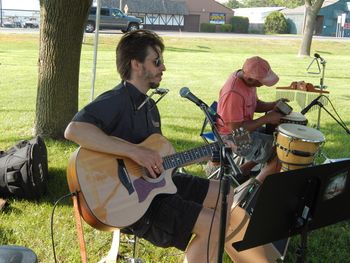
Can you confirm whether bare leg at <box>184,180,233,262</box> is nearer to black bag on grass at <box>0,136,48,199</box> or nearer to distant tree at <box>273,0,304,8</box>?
black bag on grass at <box>0,136,48,199</box>

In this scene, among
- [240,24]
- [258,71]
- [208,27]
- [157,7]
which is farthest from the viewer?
[240,24]

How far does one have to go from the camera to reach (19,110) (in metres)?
7.70

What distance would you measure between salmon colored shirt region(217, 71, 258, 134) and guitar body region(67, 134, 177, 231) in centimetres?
138

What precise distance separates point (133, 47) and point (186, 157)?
77 centimetres

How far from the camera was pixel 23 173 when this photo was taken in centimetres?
382

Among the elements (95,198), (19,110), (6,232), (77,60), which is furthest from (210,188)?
(19,110)

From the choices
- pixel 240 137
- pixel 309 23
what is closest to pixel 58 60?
pixel 240 137

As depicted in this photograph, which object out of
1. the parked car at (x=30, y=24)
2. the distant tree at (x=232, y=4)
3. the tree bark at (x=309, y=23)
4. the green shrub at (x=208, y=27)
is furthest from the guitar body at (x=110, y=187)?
the distant tree at (x=232, y=4)

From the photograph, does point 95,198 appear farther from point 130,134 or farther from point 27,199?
point 27,199

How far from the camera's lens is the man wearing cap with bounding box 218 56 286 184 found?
12.9 ft

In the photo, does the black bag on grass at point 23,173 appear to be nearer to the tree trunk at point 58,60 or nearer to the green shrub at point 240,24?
the tree trunk at point 58,60

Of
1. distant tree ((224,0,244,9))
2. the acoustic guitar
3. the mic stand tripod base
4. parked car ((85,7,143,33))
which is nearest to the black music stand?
the mic stand tripod base

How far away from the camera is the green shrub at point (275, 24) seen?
47.0 metres

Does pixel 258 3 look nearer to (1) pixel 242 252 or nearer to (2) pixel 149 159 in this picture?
(1) pixel 242 252
